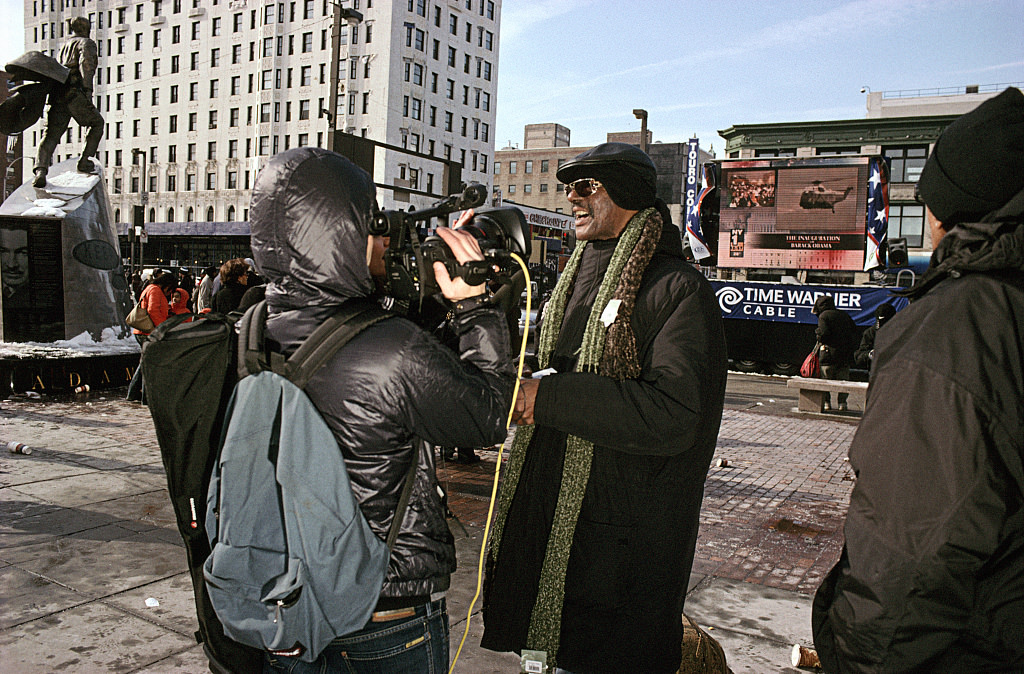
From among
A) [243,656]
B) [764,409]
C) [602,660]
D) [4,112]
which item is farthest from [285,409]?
[4,112]

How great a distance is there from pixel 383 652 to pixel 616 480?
75 centimetres

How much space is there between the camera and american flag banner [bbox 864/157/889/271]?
18.7 meters

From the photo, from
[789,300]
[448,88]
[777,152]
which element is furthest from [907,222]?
[448,88]

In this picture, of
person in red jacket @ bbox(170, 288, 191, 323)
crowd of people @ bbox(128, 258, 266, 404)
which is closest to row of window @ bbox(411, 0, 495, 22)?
person in red jacket @ bbox(170, 288, 191, 323)

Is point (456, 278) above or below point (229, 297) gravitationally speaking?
above

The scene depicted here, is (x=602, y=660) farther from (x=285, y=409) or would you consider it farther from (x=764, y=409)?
(x=764, y=409)

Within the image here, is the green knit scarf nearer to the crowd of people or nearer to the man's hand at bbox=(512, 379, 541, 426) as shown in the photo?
the man's hand at bbox=(512, 379, 541, 426)

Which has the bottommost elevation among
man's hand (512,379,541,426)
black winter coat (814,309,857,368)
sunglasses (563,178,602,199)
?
black winter coat (814,309,857,368)

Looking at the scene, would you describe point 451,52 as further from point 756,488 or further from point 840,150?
point 756,488

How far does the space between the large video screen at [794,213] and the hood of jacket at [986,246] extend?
63.0 ft

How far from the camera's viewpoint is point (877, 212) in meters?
18.8

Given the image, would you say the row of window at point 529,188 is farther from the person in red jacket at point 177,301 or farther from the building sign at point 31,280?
the person in red jacket at point 177,301

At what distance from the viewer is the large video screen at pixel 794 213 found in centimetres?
1920

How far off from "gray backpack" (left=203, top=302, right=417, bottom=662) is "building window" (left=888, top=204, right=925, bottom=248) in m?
39.3
